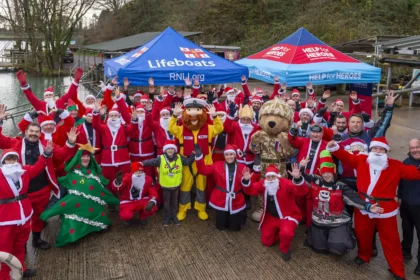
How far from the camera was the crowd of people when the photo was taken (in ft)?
13.1

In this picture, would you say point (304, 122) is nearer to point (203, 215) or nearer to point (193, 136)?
point (193, 136)

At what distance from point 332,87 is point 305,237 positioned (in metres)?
14.7

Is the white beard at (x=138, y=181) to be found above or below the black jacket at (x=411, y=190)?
below

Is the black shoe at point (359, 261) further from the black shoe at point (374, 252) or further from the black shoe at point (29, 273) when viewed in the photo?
the black shoe at point (29, 273)

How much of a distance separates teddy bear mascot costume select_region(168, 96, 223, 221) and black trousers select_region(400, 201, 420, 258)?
259cm

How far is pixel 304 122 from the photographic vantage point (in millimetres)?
5641

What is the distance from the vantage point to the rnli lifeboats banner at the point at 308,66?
728 cm

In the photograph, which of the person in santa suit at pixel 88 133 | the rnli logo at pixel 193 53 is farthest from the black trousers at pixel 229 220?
the rnli logo at pixel 193 53

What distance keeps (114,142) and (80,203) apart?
1.19m

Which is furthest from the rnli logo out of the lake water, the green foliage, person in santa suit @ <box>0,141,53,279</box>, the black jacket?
the green foliage

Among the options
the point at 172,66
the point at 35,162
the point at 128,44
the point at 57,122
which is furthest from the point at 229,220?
the point at 128,44

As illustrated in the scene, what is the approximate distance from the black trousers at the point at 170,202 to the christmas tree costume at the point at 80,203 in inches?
31.1

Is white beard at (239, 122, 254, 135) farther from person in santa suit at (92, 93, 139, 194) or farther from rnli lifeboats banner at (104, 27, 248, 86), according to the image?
rnli lifeboats banner at (104, 27, 248, 86)

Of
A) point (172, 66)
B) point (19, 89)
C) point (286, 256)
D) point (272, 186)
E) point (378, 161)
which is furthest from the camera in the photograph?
point (19, 89)
